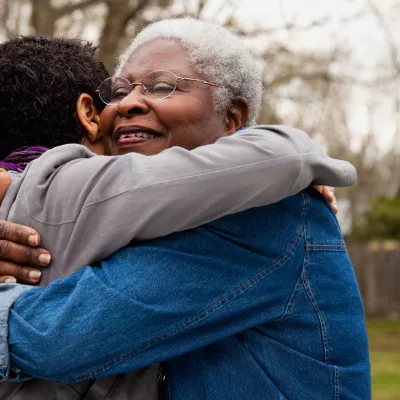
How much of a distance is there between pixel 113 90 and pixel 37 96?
33 cm

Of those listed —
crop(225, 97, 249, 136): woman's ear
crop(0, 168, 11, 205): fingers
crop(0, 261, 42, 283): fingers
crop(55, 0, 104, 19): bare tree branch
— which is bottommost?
crop(0, 261, 42, 283): fingers

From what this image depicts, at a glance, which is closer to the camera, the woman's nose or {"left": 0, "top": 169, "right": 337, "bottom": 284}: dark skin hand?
{"left": 0, "top": 169, "right": 337, "bottom": 284}: dark skin hand

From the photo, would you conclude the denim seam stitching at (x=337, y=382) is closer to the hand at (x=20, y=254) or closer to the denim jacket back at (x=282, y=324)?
the denim jacket back at (x=282, y=324)

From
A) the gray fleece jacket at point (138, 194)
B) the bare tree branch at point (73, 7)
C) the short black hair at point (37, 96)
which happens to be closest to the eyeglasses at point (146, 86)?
the short black hair at point (37, 96)

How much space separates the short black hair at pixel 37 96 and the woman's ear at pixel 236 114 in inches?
22.9

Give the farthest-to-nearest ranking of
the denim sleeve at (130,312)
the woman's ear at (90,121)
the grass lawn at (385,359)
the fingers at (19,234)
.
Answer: the grass lawn at (385,359) → the woman's ear at (90,121) → the fingers at (19,234) → the denim sleeve at (130,312)

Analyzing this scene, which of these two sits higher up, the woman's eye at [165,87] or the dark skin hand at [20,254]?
the woman's eye at [165,87]

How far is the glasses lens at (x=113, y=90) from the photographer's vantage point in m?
2.64

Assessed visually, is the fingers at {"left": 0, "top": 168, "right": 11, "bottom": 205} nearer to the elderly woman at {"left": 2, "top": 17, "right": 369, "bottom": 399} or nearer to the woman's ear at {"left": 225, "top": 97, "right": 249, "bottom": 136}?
the elderly woman at {"left": 2, "top": 17, "right": 369, "bottom": 399}

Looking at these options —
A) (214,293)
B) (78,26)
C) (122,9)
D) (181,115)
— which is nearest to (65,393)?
(214,293)

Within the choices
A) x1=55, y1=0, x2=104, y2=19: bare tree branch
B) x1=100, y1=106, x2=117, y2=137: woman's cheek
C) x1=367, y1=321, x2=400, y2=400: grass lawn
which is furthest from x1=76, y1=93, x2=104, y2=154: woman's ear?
x1=367, y1=321, x2=400, y2=400: grass lawn

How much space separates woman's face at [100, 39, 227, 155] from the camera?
253 cm

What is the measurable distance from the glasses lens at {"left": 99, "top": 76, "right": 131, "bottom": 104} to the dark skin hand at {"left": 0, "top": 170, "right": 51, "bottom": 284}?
2.55 feet

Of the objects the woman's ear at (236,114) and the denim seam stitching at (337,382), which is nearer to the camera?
the denim seam stitching at (337,382)
